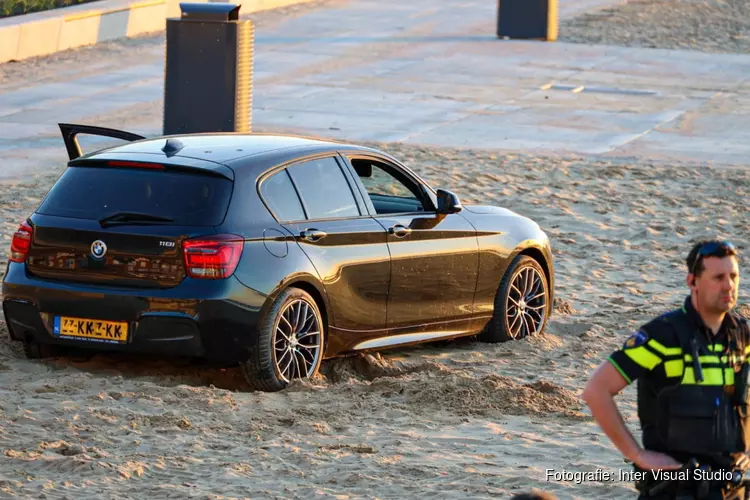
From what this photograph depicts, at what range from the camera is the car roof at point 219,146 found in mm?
9562

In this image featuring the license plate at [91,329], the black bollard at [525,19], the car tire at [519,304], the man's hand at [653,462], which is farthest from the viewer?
the black bollard at [525,19]

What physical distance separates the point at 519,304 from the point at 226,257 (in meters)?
3.12

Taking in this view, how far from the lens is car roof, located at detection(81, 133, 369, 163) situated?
31.4 ft

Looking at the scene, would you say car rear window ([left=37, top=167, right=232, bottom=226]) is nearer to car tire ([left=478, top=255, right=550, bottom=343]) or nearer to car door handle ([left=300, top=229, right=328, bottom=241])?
car door handle ([left=300, top=229, right=328, bottom=241])

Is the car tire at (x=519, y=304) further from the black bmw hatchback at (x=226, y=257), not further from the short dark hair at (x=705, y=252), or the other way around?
the short dark hair at (x=705, y=252)

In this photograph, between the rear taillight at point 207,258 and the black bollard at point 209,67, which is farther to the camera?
the black bollard at point 209,67

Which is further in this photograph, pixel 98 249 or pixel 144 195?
pixel 144 195

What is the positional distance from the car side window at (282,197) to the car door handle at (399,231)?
760 mm

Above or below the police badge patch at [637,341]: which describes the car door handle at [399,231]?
below

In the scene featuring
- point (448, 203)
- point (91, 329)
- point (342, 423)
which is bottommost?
point (342, 423)

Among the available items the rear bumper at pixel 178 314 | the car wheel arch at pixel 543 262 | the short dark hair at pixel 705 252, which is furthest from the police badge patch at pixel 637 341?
the car wheel arch at pixel 543 262

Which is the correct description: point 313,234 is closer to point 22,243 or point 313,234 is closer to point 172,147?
point 172,147

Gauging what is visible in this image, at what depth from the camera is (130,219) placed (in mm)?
9156

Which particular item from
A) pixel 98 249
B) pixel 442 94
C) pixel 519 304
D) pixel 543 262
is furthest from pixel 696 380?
pixel 442 94
